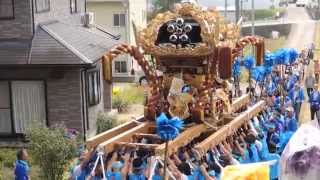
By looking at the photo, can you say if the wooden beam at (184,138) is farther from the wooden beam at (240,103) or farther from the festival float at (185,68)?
the wooden beam at (240,103)

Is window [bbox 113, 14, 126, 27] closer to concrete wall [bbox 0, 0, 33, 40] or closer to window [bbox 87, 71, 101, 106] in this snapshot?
window [bbox 87, 71, 101, 106]

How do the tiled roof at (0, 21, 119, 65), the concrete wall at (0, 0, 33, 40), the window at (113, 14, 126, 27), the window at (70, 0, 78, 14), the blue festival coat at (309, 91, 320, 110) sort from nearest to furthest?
the blue festival coat at (309, 91, 320, 110) < the tiled roof at (0, 21, 119, 65) < the concrete wall at (0, 0, 33, 40) < the window at (70, 0, 78, 14) < the window at (113, 14, 126, 27)

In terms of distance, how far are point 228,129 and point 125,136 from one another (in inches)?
71.3

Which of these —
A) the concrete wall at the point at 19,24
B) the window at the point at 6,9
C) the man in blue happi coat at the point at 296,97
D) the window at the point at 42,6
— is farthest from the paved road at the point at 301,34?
the window at the point at 6,9

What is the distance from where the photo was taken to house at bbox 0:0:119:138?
15359mm

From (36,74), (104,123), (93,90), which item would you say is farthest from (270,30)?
(36,74)

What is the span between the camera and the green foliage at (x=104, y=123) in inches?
664

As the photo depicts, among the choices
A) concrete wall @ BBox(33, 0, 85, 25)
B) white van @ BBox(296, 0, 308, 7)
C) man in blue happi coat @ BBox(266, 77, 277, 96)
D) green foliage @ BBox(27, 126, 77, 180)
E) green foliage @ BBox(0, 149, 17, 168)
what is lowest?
green foliage @ BBox(0, 149, 17, 168)

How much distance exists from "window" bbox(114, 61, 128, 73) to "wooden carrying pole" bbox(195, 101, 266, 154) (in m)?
19.4

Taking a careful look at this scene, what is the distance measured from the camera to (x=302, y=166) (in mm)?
3113

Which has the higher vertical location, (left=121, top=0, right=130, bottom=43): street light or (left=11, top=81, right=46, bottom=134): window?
(left=121, top=0, right=130, bottom=43): street light

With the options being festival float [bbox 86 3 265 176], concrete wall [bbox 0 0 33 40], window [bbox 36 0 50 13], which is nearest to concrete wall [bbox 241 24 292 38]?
window [bbox 36 0 50 13]

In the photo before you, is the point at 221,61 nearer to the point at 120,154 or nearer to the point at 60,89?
the point at 120,154

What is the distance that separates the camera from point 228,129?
977 centimetres
